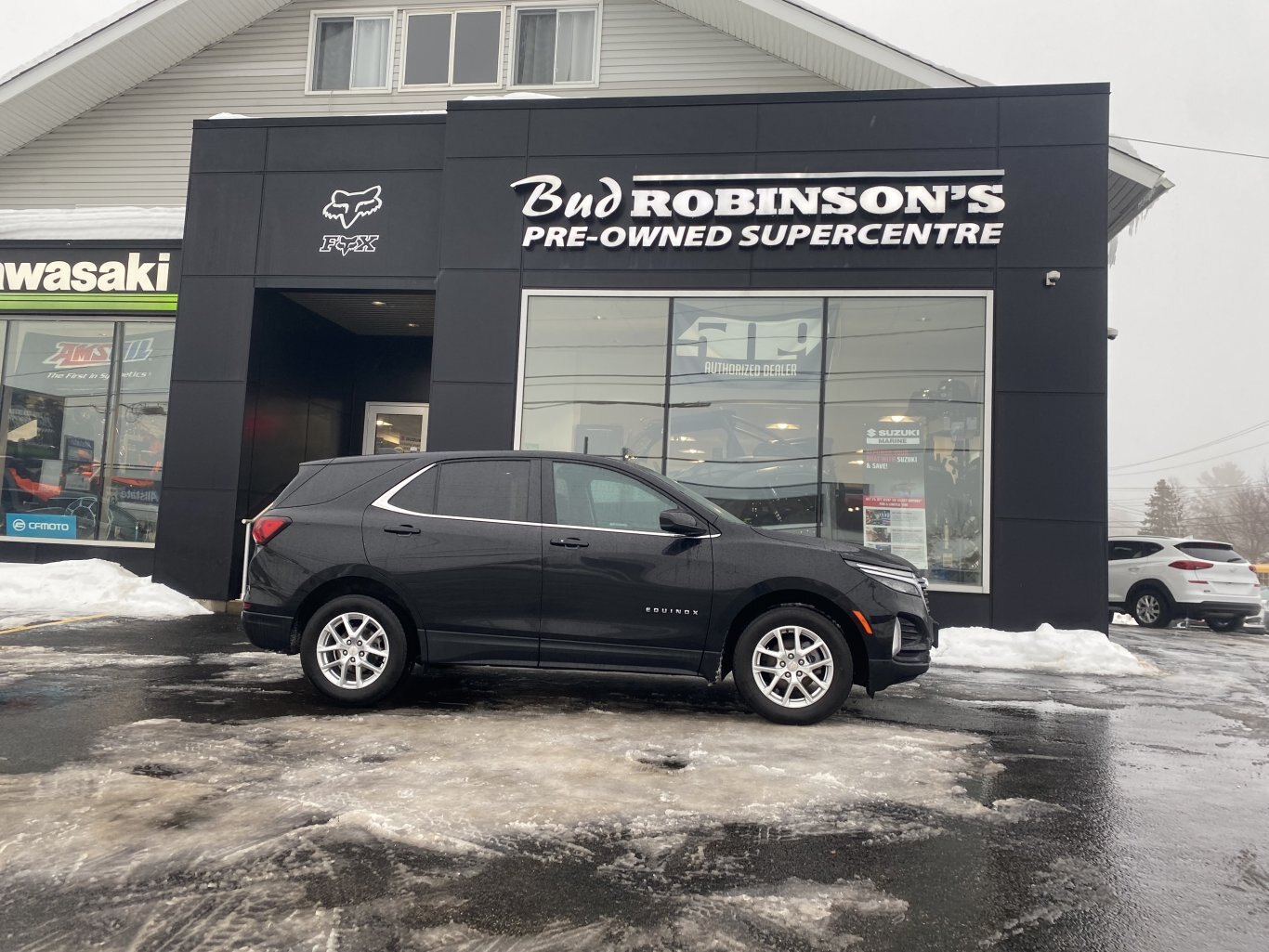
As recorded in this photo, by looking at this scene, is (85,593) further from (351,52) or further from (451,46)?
(451,46)

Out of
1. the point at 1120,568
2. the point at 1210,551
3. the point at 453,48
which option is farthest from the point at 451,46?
the point at 1210,551

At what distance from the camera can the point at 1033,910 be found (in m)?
2.99

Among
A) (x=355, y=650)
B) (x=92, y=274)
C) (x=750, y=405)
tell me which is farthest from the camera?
(x=92, y=274)

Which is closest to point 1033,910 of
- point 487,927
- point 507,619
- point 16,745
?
point 487,927

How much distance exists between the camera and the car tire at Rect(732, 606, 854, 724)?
5535 millimetres

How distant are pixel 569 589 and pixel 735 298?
6.30 m

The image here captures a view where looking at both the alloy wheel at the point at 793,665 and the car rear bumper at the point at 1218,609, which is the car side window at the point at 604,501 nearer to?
the alloy wheel at the point at 793,665

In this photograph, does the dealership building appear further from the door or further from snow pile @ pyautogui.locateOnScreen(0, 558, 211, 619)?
the door

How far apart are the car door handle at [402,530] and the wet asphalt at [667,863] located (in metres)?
1.16

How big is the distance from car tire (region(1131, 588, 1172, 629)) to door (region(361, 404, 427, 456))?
13.2 m

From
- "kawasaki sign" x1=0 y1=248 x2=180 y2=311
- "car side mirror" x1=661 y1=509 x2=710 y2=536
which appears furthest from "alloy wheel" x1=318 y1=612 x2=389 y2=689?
"kawasaki sign" x1=0 y1=248 x2=180 y2=311

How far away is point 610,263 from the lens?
11.2m

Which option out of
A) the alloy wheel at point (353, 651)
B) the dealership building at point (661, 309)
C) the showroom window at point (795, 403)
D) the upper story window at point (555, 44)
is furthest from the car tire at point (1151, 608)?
the alloy wheel at point (353, 651)

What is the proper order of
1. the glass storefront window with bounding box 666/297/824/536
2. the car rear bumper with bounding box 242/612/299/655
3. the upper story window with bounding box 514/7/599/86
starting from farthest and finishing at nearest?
1. the upper story window with bounding box 514/7/599/86
2. the glass storefront window with bounding box 666/297/824/536
3. the car rear bumper with bounding box 242/612/299/655
